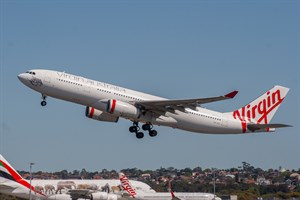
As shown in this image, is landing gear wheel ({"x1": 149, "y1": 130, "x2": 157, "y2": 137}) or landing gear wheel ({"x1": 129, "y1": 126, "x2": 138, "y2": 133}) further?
landing gear wheel ({"x1": 129, "y1": 126, "x2": 138, "y2": 133})

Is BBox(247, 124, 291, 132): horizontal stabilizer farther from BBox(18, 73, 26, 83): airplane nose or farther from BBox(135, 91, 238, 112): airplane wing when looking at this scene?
BBox(18, 73, 26, 83): airplane nose

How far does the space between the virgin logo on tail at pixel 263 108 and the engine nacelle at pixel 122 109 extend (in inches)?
441

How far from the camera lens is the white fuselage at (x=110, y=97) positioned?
6253 cm

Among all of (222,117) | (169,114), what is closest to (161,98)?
(169,114)

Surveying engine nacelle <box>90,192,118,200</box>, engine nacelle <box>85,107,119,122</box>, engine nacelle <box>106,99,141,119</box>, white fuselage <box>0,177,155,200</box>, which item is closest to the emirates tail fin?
white fuselage <box>0,177,155,200</box>

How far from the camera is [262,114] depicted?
7188 centimetres

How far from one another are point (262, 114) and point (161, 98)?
37.4ft

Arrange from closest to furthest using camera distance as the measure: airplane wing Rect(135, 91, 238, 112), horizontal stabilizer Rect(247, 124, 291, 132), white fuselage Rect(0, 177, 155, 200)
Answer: airplane wing Rect(135, 91, 238, 112) < horizontal stabilizer Rect(247, 124, 291, 132) < white fuselage Rect(0, 177, 155, 200)

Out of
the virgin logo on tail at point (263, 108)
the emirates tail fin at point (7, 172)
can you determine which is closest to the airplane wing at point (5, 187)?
the emirates tail fin at point (7, 172)

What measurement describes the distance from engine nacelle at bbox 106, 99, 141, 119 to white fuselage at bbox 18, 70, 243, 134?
0.60 meters

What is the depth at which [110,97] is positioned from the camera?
6412 cm

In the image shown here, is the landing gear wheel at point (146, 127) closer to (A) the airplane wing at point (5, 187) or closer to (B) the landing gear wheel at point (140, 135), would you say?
(B) the landing gear wheel at point (140, 135)

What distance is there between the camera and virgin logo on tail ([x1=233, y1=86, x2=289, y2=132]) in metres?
70.9

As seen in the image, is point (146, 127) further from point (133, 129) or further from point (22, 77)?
point (22, 77)
